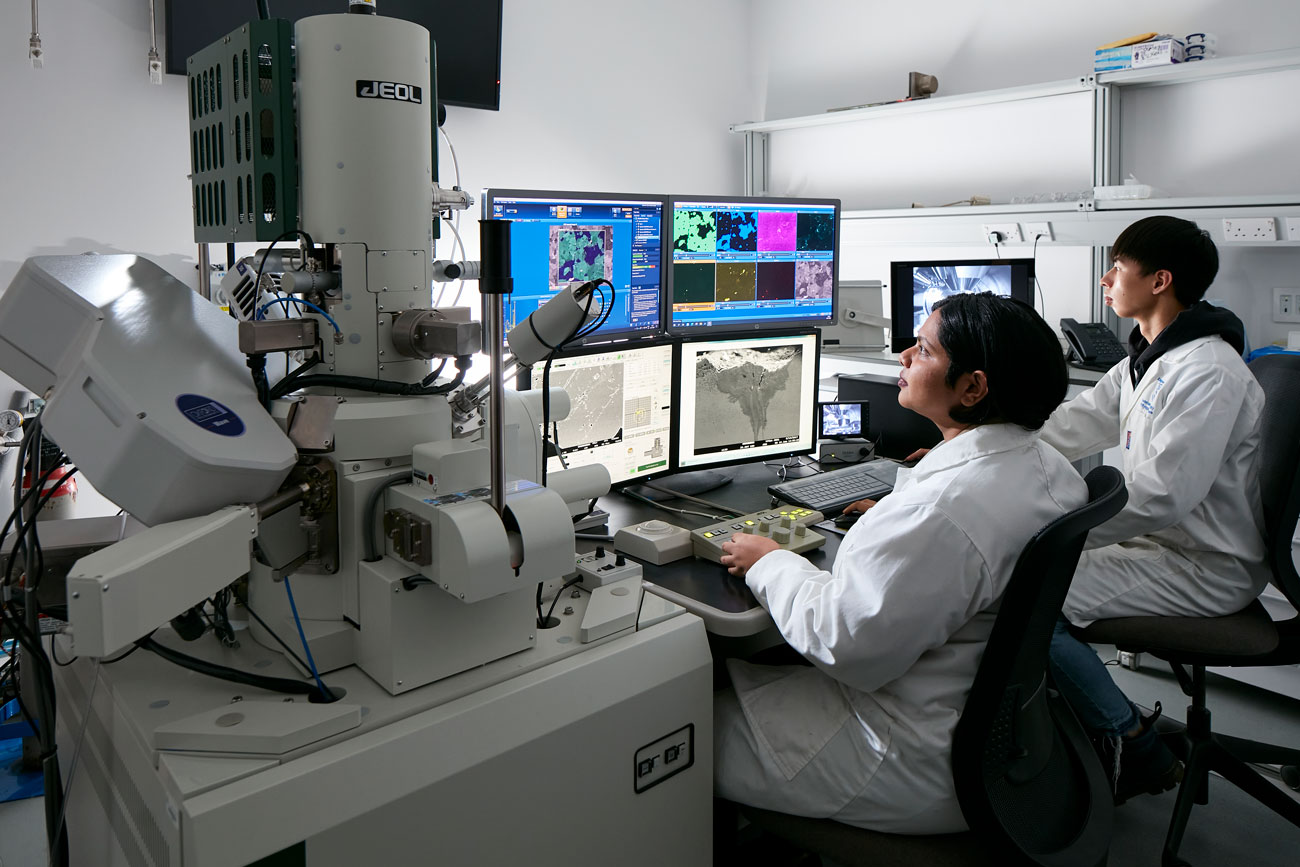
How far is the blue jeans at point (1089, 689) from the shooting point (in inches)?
76.0

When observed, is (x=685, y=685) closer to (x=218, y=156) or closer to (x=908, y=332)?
(x=218, y=156)

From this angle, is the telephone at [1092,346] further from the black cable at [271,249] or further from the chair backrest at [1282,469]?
the black cable at [271,249]

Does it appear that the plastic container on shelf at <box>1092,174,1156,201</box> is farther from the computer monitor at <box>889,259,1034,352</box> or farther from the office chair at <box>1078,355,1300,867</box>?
the office chair at <box>1078,355,1300,867</box>

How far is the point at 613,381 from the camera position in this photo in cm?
196

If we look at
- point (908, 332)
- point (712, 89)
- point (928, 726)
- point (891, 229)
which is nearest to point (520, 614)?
point (928, 726)

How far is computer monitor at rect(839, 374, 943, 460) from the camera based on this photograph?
258cm

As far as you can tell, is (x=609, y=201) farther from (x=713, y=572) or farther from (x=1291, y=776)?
(x=1291, y=776)

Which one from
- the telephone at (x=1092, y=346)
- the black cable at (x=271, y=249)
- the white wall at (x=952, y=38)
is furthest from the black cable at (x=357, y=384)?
the white wall at (x=952, y=38)

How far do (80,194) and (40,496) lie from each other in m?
Result: 2.03

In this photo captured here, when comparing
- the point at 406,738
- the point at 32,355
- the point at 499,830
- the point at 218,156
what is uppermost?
the point at 218,156

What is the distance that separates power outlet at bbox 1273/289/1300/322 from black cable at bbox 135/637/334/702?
10.9 feet

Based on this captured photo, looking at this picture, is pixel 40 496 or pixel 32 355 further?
pixel 40 496

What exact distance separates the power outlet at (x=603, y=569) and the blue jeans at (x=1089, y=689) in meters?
0.99

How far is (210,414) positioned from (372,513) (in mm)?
225
